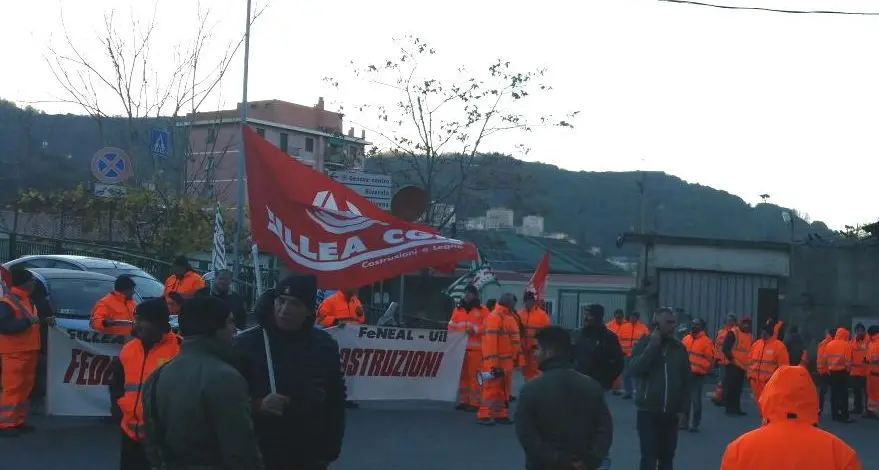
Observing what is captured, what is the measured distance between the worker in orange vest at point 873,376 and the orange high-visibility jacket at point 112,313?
524 inches

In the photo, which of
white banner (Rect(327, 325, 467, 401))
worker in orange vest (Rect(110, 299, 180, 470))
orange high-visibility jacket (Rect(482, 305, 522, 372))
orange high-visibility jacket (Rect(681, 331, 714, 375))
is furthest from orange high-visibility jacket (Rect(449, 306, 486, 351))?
worker in orange vest (Rect(110, 299, 180, 470))

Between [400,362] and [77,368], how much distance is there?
4810 millimetres

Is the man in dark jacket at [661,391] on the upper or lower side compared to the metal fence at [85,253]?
lower

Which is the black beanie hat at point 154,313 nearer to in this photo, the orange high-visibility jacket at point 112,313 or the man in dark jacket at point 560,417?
the man in dark jacket at point 560,417

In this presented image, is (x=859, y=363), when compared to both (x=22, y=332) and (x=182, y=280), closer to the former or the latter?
(x=182, y=280)

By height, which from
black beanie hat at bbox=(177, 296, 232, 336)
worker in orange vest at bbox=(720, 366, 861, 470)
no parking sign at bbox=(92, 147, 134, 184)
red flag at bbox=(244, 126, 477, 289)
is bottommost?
worker in orange vest at bbox=(720, 366, 861, 470)

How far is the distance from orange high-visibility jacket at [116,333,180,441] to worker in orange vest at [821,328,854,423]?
48.2 feet

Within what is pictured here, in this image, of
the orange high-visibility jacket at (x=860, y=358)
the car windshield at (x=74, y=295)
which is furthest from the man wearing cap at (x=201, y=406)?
the orange high-visibility jacket at (x=860, y=358)

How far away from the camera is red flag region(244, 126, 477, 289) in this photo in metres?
9.56

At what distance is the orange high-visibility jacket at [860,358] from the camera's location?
19828 mm

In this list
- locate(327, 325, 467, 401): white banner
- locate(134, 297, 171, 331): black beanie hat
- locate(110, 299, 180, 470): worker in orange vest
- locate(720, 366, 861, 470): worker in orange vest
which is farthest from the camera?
locate(327, 325, 467, 401): white banner

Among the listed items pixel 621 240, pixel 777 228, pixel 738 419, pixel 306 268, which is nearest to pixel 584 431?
pixel 306 268

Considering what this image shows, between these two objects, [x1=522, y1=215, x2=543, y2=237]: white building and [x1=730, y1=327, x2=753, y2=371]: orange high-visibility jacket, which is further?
[x1=522, y1=215, x2=543, y2=237]: white building

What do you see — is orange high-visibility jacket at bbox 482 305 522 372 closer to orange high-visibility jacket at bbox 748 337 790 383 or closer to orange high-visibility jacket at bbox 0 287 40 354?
orange high-visibility jacket at bbox 748 337 790 383
